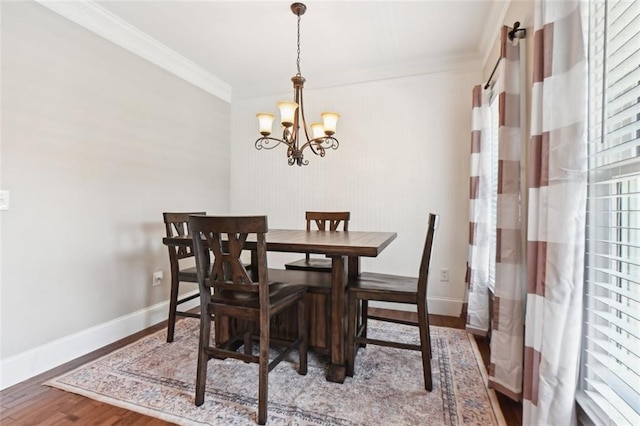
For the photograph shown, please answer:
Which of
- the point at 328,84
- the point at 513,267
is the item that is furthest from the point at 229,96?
the point at 513,267

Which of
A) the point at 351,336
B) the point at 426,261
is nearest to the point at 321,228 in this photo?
the point at 351,336

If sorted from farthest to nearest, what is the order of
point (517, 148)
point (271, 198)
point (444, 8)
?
point (271, 198), point (444, 8), point (517, 148)

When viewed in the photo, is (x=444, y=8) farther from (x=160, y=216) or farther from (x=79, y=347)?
(x=79, y=347)

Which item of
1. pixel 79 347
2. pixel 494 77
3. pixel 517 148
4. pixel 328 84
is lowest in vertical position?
pixel 79 347

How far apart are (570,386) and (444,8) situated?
2381mm

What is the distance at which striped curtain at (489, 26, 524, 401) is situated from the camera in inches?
63.6

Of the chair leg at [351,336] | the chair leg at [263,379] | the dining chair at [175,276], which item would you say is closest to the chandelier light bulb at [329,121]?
the chair leg at [351,336]

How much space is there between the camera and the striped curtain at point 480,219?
95.1 inches

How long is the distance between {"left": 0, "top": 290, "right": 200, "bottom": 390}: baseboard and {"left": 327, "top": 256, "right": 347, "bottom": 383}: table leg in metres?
1.77

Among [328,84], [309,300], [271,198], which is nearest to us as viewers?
[309,300]

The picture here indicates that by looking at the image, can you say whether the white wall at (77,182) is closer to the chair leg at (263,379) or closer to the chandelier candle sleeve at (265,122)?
the chandelier candle sleeve at (265,122)

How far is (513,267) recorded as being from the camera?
1661 millimetres

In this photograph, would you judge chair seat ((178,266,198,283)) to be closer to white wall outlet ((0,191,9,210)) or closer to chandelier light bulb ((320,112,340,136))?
white wall outlet ((0,191,9,210))

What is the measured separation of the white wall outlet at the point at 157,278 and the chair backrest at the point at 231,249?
147cm
